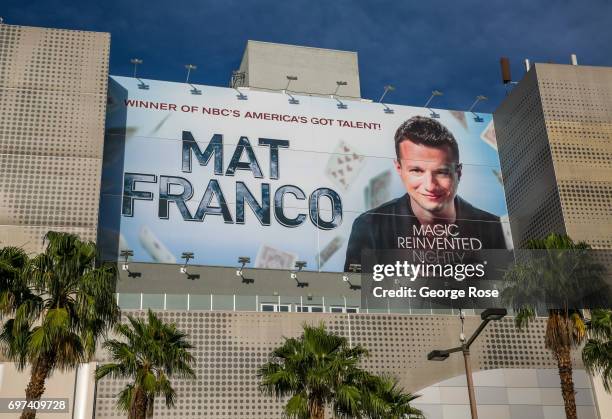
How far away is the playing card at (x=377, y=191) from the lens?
5716 cm

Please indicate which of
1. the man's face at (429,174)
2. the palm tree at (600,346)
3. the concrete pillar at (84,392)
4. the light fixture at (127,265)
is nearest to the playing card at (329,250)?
the man's face at (429,174)

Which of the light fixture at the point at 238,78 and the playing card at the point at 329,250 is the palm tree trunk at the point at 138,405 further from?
the light fixture at the point at 238,78

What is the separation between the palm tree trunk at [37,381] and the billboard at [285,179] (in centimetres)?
2514

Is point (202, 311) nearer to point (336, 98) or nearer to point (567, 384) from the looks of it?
point (567, 384)

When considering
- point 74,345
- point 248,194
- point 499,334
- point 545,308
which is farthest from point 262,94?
point 74,345

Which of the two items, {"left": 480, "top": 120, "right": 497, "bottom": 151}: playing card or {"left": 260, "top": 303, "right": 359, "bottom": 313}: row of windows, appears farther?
{"left": 480, "top": 120, "right": 497, "bottom": 151}: playing card

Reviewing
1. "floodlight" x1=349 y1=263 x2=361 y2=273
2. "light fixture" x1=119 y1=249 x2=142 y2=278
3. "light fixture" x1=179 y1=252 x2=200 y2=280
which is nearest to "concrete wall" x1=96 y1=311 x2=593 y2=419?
"light fixture" x1=119 y1=249 x2=142 y2=278

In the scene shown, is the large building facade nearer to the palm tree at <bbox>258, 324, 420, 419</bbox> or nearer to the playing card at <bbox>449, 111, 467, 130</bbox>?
the palm tree at <bbox>258, 324, 420, 419</bbox>

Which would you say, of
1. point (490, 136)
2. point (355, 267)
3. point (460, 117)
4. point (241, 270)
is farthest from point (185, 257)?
point (490, 136)

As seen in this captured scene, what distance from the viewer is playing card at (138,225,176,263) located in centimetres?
5112

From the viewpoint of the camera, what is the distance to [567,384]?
1340 inches

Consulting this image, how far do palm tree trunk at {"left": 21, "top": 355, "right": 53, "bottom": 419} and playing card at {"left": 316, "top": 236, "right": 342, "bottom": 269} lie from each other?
98.8 feet

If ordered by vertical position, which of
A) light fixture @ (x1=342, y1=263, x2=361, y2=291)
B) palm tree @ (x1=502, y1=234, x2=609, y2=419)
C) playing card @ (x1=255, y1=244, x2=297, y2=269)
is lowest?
palm tree @ (x1=502, y1=234, x2=609, y2=419)

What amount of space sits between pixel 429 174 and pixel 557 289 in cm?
2324
